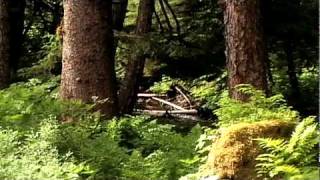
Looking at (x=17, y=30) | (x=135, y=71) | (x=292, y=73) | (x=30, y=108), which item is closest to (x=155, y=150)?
(x=30, y=108)

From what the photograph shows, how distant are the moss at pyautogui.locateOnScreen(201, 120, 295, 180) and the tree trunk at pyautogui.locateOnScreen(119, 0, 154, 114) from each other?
22.4 feet

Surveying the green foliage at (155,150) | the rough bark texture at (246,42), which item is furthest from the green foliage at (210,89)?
the rough bark texture at (246,42)

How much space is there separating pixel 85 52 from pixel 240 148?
5.27m

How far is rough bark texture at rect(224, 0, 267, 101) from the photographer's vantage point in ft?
28.6

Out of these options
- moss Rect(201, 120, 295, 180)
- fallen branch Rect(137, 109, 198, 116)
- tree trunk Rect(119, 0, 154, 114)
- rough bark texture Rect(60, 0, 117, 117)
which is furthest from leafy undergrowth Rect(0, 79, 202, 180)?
fallen branch Rect(137, 109, 198, 116)

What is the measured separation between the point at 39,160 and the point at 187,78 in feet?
23.7

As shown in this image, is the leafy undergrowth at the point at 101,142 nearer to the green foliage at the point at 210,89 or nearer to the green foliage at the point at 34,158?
the green foliage at the point at 34,158

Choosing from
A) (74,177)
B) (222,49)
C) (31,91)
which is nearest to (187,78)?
(222,49)

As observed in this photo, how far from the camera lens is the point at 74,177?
19.0ft

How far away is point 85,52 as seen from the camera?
10234mm

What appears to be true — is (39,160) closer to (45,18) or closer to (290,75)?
(290,75)

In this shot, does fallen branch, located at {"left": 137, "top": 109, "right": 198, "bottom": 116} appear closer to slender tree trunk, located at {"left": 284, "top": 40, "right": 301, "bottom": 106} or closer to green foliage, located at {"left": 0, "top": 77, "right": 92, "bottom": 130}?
slender tree trunk, located at {"left": 284, "top": 40, "right": 301, "bottom": 106}

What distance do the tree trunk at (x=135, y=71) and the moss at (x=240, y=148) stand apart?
22.4ft

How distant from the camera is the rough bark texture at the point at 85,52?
10.2m
